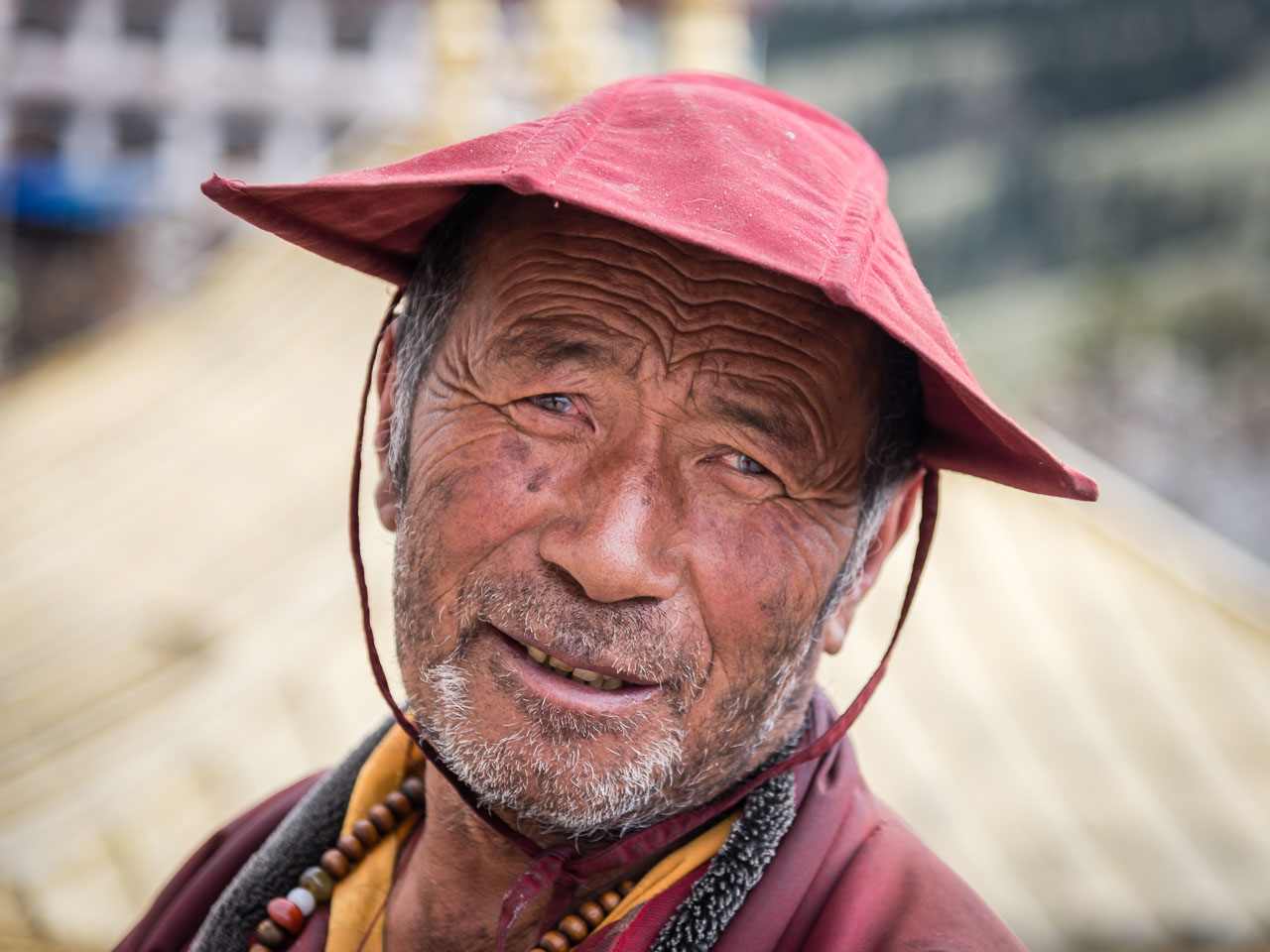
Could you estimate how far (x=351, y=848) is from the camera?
1.80 meters

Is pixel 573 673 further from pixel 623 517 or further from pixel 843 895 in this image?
pixel 843 895

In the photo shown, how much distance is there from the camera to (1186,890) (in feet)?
16.1

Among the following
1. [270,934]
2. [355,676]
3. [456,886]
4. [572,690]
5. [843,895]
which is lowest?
[355,676]

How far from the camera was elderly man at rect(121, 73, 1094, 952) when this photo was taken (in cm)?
138

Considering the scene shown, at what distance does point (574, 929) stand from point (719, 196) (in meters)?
0.92

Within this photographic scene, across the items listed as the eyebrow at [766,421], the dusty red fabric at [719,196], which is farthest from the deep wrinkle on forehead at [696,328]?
the dusty red fabric at [719,196]

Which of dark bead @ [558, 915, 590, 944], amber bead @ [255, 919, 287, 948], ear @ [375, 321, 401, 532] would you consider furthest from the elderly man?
amber bead @ [255, 919, 287, 948]

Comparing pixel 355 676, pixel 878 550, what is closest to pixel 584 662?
pixel 878 550

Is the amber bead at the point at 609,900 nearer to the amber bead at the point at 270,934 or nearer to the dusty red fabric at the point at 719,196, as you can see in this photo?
the amber bead at the point at 270,934

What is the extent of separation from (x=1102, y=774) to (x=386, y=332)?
4481mm

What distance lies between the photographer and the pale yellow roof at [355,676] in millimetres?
4273

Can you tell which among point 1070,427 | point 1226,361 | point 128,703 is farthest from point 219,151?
point 128,703

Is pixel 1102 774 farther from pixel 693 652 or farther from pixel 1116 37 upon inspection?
pixel 1116 37

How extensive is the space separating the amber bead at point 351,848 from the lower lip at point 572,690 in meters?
0.56
